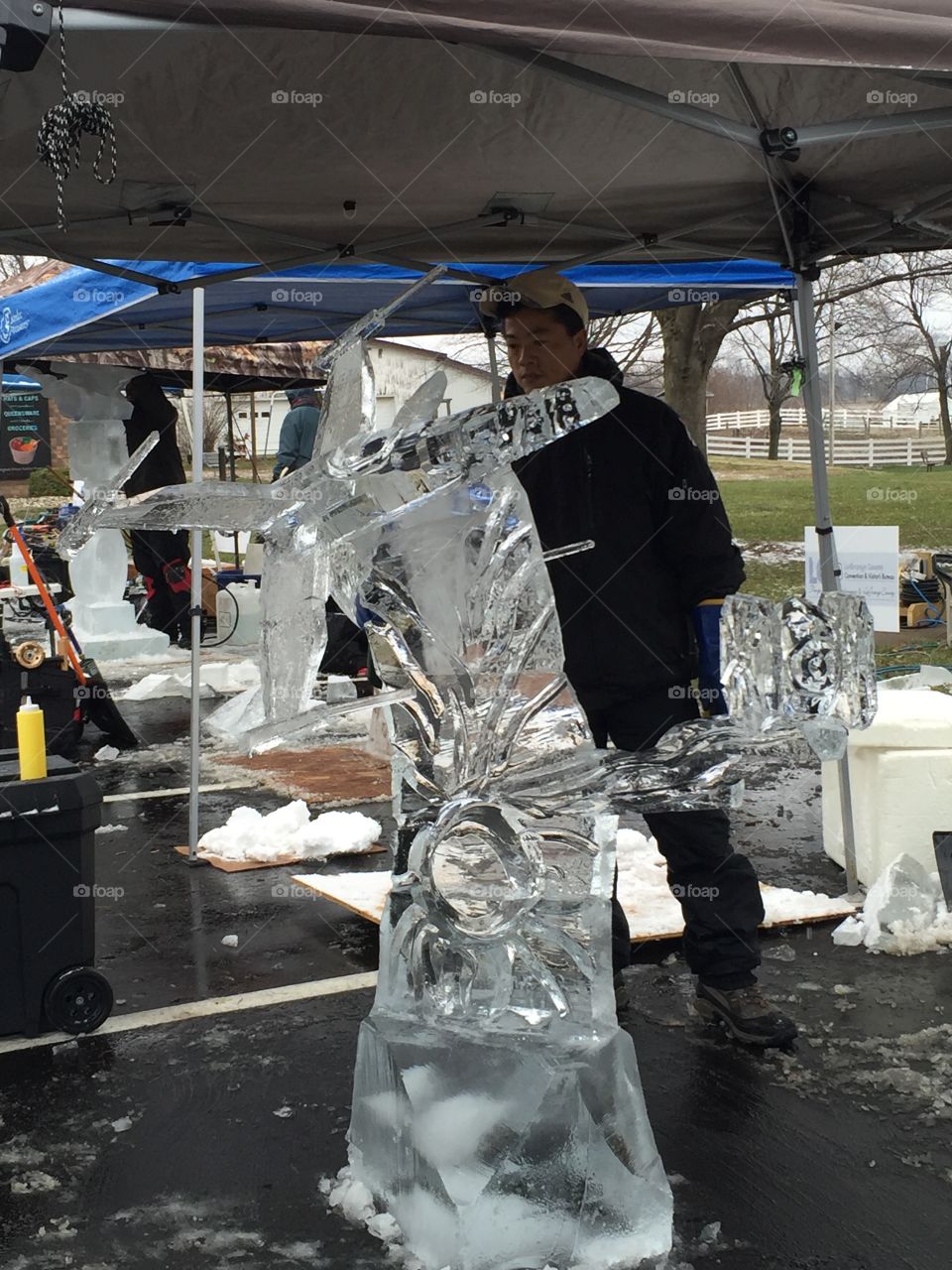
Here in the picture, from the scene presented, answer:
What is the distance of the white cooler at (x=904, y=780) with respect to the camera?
461cm

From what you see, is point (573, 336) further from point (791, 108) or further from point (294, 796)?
point (294, 796)

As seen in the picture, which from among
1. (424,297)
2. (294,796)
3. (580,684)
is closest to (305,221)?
(580,684)

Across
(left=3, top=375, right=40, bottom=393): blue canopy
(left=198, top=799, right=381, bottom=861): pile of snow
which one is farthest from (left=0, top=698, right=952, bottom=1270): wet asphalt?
(left=3, top=375, right=40, bottom=393): blue canopy

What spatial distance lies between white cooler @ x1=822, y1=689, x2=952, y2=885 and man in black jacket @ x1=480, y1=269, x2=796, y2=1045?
134 cm

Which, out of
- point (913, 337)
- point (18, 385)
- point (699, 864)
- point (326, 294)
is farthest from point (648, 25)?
point (913, 337)

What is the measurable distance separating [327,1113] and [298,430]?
25.0 ft

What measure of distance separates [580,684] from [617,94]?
150 centimetres

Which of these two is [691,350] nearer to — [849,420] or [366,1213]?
[366,1213]

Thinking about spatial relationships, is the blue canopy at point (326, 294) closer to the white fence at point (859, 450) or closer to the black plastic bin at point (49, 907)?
the black plastic bin at point (49, 907)

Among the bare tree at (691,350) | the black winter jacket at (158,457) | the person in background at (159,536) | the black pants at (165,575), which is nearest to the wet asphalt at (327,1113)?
the person in background at (159,536)

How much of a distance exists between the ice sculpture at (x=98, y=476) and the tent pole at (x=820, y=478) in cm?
799

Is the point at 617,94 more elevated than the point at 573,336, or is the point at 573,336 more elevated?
the point at 617,94

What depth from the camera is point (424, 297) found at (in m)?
7.18

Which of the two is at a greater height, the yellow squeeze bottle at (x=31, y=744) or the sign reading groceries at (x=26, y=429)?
the sign reading groceries at (x=26, y=429)
